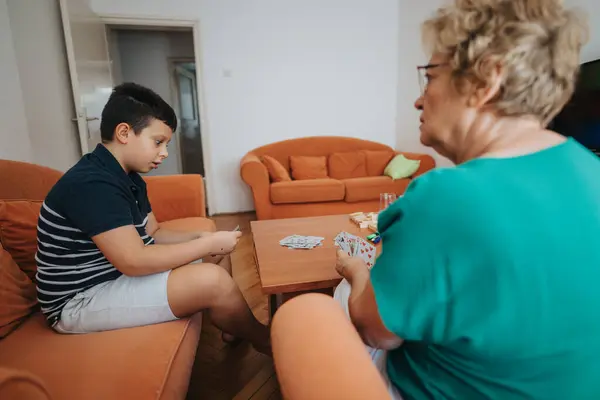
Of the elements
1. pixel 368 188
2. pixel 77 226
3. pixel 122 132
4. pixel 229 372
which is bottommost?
pixel 229 372

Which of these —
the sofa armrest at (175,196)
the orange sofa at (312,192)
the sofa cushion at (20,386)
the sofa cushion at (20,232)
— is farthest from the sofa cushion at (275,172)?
the sofa cushion at (20,386)

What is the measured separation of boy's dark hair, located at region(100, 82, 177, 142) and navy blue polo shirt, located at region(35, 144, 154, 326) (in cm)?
11

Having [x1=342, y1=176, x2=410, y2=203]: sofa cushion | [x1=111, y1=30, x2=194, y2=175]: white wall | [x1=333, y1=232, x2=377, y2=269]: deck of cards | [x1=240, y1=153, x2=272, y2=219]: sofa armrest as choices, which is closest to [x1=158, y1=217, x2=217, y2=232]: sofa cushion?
[x1=333, y1=232, x2=377, y2=269]: deck of cards

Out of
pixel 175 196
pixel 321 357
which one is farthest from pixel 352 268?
pixel 175 196

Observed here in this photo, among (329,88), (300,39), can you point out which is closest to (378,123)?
(329,88)

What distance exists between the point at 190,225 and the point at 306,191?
1.47 m

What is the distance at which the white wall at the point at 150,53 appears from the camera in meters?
4.94

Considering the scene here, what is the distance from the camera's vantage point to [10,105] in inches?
86.0

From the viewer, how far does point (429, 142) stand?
2.21ft

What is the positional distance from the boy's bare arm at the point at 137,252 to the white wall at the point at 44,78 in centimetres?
213

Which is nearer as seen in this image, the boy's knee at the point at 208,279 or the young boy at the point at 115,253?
the young boy at the point at 115,253

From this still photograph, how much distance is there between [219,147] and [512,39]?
352 cm

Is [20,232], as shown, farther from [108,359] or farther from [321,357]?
[321,357]

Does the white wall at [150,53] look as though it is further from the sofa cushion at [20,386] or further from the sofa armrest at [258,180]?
the sofa cushion at [20,386]
